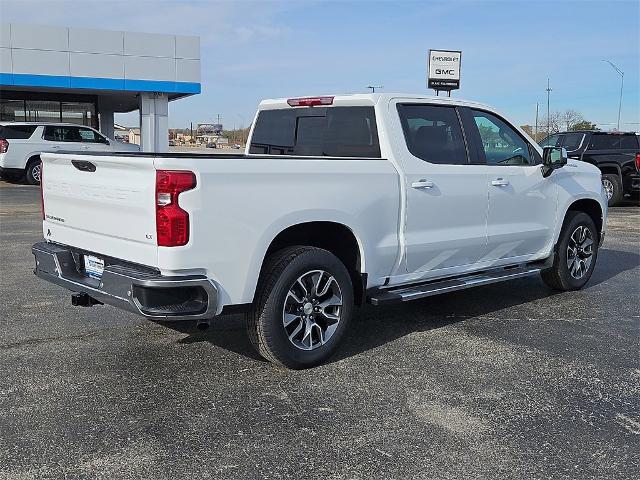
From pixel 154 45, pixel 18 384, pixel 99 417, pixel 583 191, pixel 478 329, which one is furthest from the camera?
pixel 154 45

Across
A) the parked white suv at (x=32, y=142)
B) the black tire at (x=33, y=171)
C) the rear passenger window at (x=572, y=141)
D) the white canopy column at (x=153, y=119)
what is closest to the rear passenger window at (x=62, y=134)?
the parked white suv at (x=32, y=142)

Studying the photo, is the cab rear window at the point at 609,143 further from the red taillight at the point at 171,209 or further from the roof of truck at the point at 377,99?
the red taillight at the point at 171,209

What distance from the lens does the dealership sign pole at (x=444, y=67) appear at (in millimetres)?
27547

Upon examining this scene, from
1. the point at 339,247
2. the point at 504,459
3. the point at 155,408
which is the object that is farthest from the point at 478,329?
the point at 155,408

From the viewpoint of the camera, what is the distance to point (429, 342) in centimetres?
524

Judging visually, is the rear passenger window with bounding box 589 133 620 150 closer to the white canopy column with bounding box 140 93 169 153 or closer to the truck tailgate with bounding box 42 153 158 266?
the truck tailgate with bounding box 42 153 158 266

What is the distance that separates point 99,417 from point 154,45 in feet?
79.0

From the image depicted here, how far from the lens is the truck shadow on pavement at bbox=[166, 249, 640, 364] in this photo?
5180mm

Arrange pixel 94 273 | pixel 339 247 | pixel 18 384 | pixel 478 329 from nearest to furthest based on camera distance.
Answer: pixel 18 384
pixel 94 273
pixel 339 247
pixel 478 329

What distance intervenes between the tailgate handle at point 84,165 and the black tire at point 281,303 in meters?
1.31

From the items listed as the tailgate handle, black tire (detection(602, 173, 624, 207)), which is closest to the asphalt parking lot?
the tailgate handle

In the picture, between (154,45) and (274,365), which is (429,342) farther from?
(154,45)

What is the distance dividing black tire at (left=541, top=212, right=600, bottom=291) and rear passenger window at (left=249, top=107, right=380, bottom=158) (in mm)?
2702

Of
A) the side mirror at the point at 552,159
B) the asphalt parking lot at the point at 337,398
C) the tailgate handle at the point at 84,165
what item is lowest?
the asphalt parking lot at the point at 337,398
